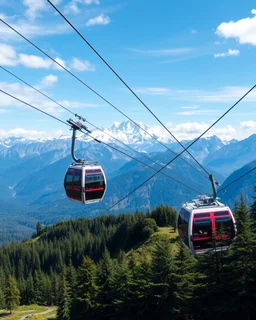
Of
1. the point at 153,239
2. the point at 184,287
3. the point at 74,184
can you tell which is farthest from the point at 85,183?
the point at 153,239

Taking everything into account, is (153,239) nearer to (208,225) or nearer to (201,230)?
(201,230)

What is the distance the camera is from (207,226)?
22.1 meters

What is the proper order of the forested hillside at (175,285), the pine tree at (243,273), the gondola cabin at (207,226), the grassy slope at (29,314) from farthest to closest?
the grassy slope at (29,314), the forested hillside at (175,285), the pine tree at (243,273), the gondola cabin at (207,226)

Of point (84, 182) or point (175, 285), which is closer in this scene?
point (84, 182)

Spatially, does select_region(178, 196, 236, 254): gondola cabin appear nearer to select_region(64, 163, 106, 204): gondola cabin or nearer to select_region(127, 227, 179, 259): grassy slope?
select_region(64, 163, 106, 204): gondola cabin

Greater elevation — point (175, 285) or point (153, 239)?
point (175, 285)

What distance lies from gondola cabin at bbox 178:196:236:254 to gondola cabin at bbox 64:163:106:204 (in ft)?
26.6

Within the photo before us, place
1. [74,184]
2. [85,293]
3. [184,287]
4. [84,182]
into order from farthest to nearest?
[85,293] < [184,287] < [74,184] < [84,182]

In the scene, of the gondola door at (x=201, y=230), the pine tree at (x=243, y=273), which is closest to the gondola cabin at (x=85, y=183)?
the gondola door at (x=201, y=230)

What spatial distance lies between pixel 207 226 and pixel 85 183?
33.3 feet

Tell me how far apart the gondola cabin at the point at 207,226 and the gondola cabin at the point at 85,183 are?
812 cm

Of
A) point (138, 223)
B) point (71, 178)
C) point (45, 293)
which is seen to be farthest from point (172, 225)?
point (71, 178)

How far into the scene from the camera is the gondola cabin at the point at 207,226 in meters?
22.1

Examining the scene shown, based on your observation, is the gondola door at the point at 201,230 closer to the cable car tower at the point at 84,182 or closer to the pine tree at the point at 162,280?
the cable car tower at the point at 84,182
